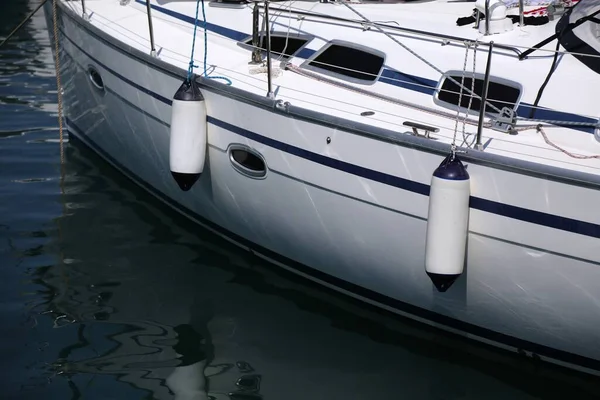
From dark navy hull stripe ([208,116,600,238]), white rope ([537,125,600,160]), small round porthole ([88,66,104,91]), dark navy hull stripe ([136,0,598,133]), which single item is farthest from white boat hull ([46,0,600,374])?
dark navy hull stripe ([136,0,598,133])

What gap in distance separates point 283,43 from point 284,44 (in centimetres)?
1

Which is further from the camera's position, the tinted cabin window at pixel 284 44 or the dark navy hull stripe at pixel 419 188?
the tinted cabin window at pixel 284 44

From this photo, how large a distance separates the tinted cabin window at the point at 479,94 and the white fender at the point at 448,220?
71cm

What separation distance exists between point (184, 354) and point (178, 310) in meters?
0.51

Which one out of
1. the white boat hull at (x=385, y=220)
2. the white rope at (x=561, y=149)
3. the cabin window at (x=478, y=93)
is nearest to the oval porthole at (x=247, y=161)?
the white boat hull at (x=385, y=220)

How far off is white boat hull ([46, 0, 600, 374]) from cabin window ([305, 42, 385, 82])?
676mm

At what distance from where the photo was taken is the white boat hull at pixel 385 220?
4.22 m

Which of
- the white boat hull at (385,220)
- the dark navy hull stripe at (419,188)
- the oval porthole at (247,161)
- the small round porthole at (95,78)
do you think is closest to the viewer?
the dark navy hull stripe at (419,188)

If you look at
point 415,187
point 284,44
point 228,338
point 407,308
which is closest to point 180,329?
point 228,338

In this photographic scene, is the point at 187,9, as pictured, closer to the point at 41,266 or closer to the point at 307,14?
the point at 307,14

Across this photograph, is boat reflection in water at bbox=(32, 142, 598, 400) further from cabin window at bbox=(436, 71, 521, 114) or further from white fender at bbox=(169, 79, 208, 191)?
cabin window at bbox=(436, 71, 521, 114)

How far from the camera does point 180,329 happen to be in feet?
16.8

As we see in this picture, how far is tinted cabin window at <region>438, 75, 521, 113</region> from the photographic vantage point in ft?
16.0

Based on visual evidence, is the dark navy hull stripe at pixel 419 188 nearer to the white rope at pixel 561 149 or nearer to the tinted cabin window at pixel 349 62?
the white rope at pixel 561 149
